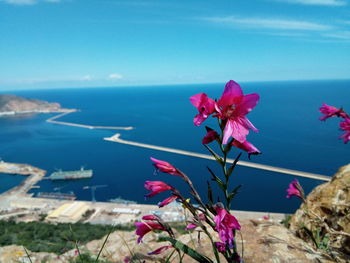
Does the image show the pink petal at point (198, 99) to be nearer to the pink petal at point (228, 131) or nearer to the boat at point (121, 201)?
the pink petal at point (228, 131)

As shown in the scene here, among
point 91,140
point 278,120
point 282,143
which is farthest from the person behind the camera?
→ point 278,120

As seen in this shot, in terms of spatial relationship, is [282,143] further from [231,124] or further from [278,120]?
[231,124]

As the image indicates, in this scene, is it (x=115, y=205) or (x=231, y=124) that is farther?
(x=115, y=205)

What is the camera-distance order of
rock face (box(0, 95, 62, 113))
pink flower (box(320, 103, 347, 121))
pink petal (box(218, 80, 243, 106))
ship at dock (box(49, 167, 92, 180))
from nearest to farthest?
pink petal (box(218, 80, 243, 106)) → pink flower (box(320, 103, 347, 121)) → ship at dock (box(49, 167, 92, 180)) → rock face (box(0, 95, 62, 113))

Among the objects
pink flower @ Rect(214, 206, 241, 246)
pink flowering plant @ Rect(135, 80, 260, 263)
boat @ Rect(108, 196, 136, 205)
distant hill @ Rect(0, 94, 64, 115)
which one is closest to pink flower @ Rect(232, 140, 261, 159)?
pink flowering plant @ Rect(135, 80, 260, 263)

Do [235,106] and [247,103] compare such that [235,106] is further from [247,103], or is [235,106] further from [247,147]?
[247,147]

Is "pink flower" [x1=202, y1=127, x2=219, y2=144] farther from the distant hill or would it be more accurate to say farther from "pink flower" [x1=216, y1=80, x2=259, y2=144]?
the distant hill

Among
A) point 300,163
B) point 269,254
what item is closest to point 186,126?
point 300,163
